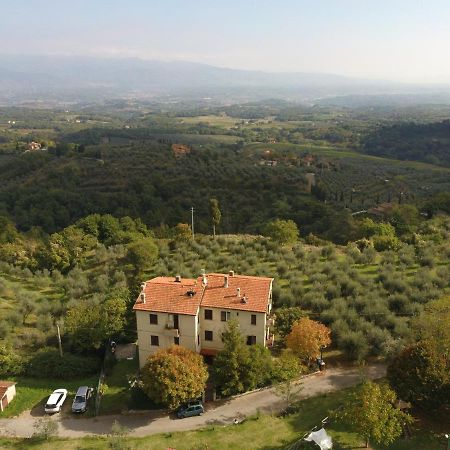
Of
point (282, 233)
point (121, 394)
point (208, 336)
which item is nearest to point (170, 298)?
point (208, 336)

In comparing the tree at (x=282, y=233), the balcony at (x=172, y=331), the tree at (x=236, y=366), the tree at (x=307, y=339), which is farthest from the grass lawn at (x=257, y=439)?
the tree at (x=282, y=233)

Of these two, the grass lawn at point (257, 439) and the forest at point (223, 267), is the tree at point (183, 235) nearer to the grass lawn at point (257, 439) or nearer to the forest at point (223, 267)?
the forest at point (223, 267)

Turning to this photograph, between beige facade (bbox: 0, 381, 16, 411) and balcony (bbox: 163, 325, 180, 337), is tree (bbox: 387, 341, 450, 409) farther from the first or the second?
beige facade (bbox: 0, 381, 16, 411)

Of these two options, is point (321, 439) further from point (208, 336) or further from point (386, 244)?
point (386, 244)

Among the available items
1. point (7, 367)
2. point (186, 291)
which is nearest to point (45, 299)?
point (7, 367)

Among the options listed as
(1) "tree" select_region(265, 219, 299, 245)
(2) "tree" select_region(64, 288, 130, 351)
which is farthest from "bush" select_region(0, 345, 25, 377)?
(1) "tree" select_region(265, 219, 299, 245)

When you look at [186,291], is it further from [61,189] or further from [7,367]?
[61,189]
